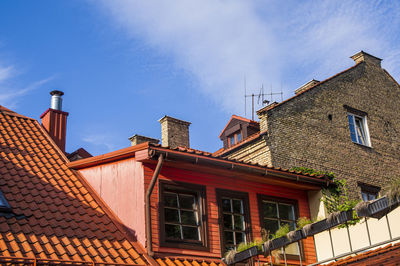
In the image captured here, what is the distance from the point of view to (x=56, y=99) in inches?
611

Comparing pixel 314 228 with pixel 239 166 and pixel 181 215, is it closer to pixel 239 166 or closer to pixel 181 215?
pixel 239 166

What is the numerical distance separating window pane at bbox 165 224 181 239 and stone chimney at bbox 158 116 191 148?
8.87 meters

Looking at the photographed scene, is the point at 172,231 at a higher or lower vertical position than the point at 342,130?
lower

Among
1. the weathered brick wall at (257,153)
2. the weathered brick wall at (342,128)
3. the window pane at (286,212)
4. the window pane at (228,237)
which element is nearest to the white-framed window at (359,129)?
the weathered brick wall at (342,128)

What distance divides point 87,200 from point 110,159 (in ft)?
3.99

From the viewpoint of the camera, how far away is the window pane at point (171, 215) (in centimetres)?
1182

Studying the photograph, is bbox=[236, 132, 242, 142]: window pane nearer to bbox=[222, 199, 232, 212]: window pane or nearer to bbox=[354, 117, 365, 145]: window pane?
bbox=[354, 117, 365, 145]: window pane

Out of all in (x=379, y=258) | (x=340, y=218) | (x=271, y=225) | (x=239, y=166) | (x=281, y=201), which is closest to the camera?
(x=379, y=258)

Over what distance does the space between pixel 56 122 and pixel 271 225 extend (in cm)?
665

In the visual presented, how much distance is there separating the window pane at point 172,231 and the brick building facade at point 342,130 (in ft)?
20.7

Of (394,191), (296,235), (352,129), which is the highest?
(352,129)

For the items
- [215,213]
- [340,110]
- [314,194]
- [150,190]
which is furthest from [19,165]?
[340,110]

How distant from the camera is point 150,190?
450 inches

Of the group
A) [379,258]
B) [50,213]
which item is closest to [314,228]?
[379,258]
